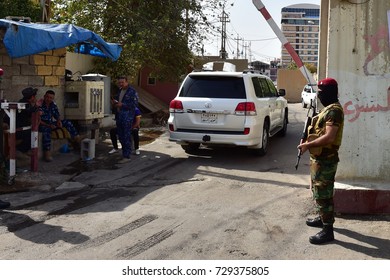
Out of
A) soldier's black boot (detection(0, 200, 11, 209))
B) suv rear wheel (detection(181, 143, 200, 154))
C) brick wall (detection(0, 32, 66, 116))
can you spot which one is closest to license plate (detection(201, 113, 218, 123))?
suv rear wheel (detection(181, 143, 200, 154))

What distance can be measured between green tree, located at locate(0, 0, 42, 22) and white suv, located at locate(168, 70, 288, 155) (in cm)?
672

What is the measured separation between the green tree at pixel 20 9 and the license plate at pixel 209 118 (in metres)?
7.30

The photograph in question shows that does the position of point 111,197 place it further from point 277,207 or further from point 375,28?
point 375,28

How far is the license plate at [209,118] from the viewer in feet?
28.1

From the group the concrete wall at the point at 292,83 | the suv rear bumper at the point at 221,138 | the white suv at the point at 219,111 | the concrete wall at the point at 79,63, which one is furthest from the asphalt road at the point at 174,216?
the concrete wall at the point at 292,83

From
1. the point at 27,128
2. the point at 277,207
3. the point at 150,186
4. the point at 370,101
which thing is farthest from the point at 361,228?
the point at 27,128

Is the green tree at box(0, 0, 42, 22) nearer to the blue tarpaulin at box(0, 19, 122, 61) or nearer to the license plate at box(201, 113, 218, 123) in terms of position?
the blue tarpaulin at box(0, 19, 122, 61)

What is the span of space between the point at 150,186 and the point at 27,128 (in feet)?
7.90

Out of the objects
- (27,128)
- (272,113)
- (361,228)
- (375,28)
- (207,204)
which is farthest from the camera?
(272,113)

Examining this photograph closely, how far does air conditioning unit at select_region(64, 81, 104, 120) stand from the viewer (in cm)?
988

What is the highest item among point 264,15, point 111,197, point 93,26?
point 93,26

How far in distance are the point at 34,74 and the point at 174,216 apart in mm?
5443

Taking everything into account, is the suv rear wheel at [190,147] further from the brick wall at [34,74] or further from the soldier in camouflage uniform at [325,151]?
the soldier in camouflage uniform at [325,151]

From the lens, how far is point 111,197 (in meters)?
6.45
